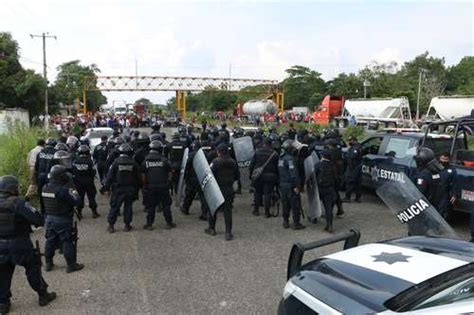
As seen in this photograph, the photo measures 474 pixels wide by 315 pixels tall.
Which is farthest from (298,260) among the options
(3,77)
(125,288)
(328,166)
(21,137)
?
(3,77)

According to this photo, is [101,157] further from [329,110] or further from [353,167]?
[329,110]

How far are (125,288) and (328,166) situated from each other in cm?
437

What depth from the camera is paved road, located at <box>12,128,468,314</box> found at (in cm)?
527

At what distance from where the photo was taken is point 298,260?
3.56 metres

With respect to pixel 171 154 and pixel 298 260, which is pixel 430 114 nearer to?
pixel 171 154

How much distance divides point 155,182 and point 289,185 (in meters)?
2.53

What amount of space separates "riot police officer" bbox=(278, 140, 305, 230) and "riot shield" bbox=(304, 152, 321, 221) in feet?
1.14

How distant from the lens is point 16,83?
39.7m

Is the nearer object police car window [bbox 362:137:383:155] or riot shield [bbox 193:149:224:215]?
riot shield [bbox 193:149:224:215]

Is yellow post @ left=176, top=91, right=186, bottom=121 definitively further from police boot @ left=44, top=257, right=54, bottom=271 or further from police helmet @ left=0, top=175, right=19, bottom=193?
police helmet @ left=0, top=175, right=19, bottom=193

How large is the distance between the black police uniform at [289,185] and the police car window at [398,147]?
2.78 metres

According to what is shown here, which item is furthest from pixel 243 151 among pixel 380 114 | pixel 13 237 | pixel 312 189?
pixel 380 114

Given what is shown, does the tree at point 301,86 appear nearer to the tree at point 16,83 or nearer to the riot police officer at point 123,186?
the tree at point 16,83

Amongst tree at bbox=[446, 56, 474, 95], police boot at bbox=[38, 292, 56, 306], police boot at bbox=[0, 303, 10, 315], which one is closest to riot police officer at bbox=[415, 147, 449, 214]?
police boot at bbox=[38, 292, 56, 306]
